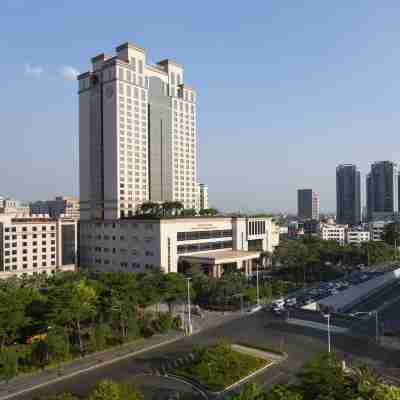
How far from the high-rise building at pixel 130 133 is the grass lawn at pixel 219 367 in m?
66.1

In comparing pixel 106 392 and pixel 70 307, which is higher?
pixel 106 392

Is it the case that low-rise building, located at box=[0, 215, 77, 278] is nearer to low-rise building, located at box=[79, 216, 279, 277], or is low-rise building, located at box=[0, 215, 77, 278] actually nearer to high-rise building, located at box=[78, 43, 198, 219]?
low-rise building, located at box=[79, 216, 279, 277]

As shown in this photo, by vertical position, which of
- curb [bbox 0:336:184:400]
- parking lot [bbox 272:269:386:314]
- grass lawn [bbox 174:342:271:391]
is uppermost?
grass lawn [bbox 174:342:271:391]

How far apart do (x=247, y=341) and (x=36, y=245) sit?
205 feet

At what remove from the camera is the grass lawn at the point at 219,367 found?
31.5 meters

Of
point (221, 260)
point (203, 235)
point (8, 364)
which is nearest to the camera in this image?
point (8, 364)

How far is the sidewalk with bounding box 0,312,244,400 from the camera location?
31.6 meters

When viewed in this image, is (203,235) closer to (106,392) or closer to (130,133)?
(130,133)

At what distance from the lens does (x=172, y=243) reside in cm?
8356

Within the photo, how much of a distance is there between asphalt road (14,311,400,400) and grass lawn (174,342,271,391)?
1.44 meters

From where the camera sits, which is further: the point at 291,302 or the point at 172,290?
the point at 291,302

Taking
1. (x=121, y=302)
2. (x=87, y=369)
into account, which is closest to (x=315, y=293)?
(x=121, y=302)

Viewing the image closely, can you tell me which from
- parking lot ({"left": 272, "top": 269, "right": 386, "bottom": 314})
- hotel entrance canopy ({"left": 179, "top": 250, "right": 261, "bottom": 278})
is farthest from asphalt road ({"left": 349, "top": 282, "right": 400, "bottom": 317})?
hotel entrance canopy ({"left": 179, "top": 250, "right": 261, "bottom": 278})

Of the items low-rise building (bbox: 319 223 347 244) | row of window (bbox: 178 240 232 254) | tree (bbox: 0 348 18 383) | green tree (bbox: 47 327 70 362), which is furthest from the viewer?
low-rise building (bbox: 319 223 347 244)
